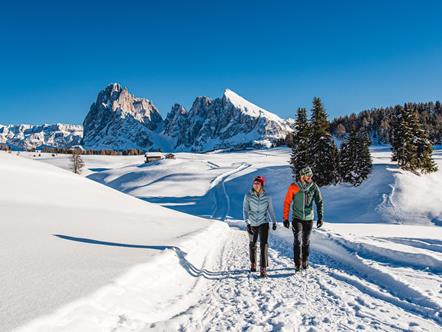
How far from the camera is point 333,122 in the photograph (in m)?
166

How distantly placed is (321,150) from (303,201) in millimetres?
32938

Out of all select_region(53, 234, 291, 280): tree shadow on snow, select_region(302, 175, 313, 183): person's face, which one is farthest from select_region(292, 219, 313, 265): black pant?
select_region(302, 175, 313, 183): person's face

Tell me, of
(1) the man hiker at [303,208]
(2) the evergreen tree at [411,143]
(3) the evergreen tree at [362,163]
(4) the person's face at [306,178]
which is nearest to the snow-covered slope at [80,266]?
(1) the man hiker at [303,208]

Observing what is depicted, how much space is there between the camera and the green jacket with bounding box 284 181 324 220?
311 inches

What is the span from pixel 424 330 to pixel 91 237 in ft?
26.4

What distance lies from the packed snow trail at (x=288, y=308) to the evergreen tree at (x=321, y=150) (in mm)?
33147

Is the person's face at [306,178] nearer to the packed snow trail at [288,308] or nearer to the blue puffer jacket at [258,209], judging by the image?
the blue puffer jacket at [258,209]

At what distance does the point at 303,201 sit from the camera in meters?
7.91

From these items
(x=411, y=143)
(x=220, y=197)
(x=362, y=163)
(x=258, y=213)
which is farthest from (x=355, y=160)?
(x=258, y=213)

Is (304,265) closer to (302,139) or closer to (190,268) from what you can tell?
(190,268)

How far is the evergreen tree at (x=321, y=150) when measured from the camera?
39062 millimetres

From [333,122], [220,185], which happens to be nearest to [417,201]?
[220,185]

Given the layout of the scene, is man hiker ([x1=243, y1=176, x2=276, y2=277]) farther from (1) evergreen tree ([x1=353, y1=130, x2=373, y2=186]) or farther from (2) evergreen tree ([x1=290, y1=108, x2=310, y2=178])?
(1) evergreen tree ([x1=353, y1=130, x2=373, y2=186])

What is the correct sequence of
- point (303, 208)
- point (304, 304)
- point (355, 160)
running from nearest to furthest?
1. point (304, 304)
2. point (303, 208)
3. point (355, 160)
